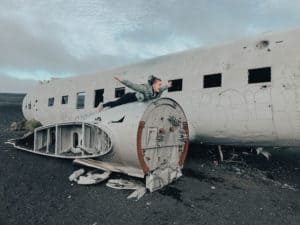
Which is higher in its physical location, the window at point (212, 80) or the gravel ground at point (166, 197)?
the window at point (212, 80)

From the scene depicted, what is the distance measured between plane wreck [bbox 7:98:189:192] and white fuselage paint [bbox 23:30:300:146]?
5.07 ft

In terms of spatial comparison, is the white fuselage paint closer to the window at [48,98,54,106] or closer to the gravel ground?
the gravel ground

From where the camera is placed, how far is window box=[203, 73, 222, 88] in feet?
31.7

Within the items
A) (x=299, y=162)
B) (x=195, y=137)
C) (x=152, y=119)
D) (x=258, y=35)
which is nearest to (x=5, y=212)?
(x=152, y=119)

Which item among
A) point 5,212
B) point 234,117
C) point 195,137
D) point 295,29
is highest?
point 295,29

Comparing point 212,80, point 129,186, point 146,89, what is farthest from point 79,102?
point 129,186

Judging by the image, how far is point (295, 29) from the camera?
862 cm

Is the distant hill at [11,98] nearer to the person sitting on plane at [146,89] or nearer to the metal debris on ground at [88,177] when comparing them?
the metal debris on ground at [88,177]

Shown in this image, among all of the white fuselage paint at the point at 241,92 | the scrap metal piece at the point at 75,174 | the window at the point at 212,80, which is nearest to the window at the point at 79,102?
the white fuselage paint at the point at 241,92

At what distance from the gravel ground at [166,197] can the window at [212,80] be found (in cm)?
276

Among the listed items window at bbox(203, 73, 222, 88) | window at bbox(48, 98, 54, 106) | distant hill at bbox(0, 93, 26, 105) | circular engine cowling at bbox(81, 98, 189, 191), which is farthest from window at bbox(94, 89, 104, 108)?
distant hill at bbox(0, 93, 26, 105)

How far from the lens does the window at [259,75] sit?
862cm

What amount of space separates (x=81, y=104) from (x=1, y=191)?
344 inches

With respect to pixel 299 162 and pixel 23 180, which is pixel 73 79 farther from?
pixel 299 162
